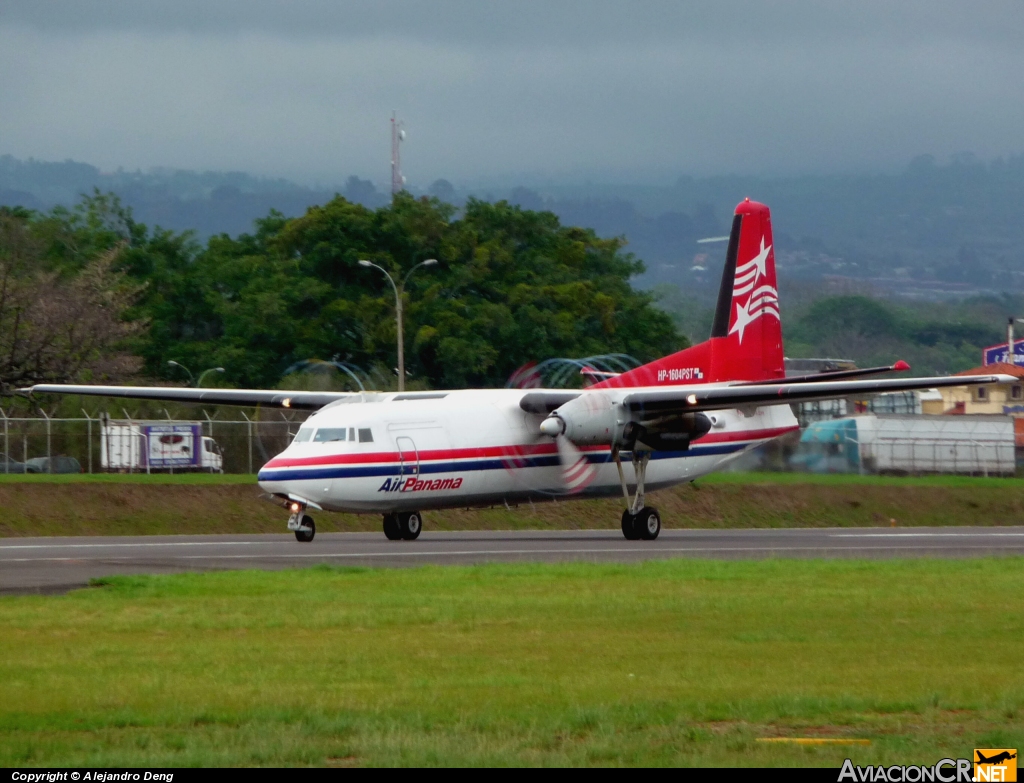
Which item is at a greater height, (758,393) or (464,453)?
(758,393)

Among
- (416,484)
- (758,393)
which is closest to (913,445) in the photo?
(758,393)

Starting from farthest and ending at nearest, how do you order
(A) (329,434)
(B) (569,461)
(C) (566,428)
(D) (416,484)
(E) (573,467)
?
(E) (573,467)
(B) (569,461)
(C) (566,428)
(D) (416,484)
(A) (329,434)

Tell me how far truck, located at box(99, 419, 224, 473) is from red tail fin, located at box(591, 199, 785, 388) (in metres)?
18.5

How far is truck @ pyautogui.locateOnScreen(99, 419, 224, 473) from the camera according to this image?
4678 cm

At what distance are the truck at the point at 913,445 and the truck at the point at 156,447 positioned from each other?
19.6 meters

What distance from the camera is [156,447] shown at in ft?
155

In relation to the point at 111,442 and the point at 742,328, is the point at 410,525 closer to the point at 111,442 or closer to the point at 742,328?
the point at 742,328

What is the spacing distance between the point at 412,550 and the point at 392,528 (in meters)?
4.17

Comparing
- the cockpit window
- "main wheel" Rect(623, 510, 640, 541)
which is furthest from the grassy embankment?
the cockpit window

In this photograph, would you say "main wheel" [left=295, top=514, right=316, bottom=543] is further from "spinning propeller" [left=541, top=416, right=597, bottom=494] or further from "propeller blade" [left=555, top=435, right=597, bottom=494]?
"propeller blade" [left=555, top=435, right=597, bottom=494]

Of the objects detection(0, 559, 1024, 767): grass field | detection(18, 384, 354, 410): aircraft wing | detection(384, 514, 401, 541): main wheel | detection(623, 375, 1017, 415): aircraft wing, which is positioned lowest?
detection(0, 559, 1024, 767): grass field

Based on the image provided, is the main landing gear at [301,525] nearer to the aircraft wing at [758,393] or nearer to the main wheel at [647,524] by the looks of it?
the aircraft wing at [758,393]

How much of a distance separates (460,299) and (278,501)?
141ft

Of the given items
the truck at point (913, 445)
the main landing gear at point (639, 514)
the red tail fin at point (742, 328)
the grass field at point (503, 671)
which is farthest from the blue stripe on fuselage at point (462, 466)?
the truck at point (913, 445)
